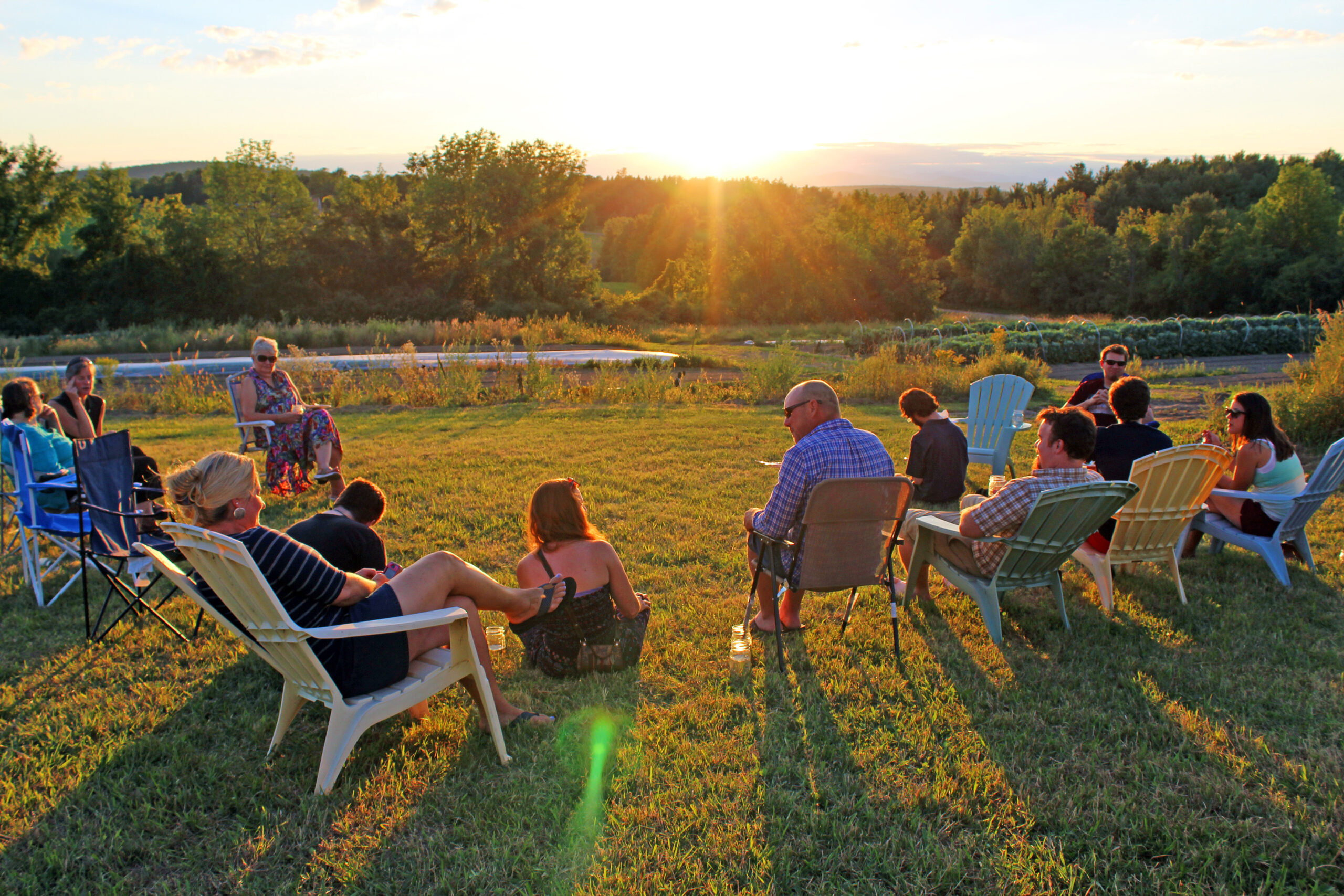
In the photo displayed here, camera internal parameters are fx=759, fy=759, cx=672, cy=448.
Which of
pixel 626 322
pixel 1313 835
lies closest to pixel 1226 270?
pixel 626 322

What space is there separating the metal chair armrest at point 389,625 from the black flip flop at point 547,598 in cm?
53

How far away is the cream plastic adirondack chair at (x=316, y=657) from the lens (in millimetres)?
2494

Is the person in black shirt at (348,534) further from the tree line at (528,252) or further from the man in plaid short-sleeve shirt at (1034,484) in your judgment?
the tree line at (528,252)

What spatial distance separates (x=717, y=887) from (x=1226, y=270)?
4939 cm

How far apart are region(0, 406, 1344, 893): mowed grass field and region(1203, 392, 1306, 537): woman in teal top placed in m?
0.38

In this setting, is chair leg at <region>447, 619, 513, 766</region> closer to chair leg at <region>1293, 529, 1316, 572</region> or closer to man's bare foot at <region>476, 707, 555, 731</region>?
man's bare foot at <region>476, 707, 555, 731</region>

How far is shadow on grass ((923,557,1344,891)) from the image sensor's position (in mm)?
2404

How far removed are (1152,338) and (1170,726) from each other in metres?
22.1

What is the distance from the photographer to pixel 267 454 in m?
6.89

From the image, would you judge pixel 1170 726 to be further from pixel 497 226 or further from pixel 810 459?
pixel 497 226

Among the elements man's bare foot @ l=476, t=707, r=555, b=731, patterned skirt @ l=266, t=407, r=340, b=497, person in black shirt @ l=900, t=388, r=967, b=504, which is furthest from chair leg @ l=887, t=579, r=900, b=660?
patterned skirt @ l=266, t=407, r=340, b=497

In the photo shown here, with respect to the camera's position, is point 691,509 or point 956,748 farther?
point 691,509

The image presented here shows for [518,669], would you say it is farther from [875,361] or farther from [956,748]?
[875,361]

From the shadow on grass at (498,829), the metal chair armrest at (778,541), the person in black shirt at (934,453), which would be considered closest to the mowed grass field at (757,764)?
the shadow on grass at (498,829)
